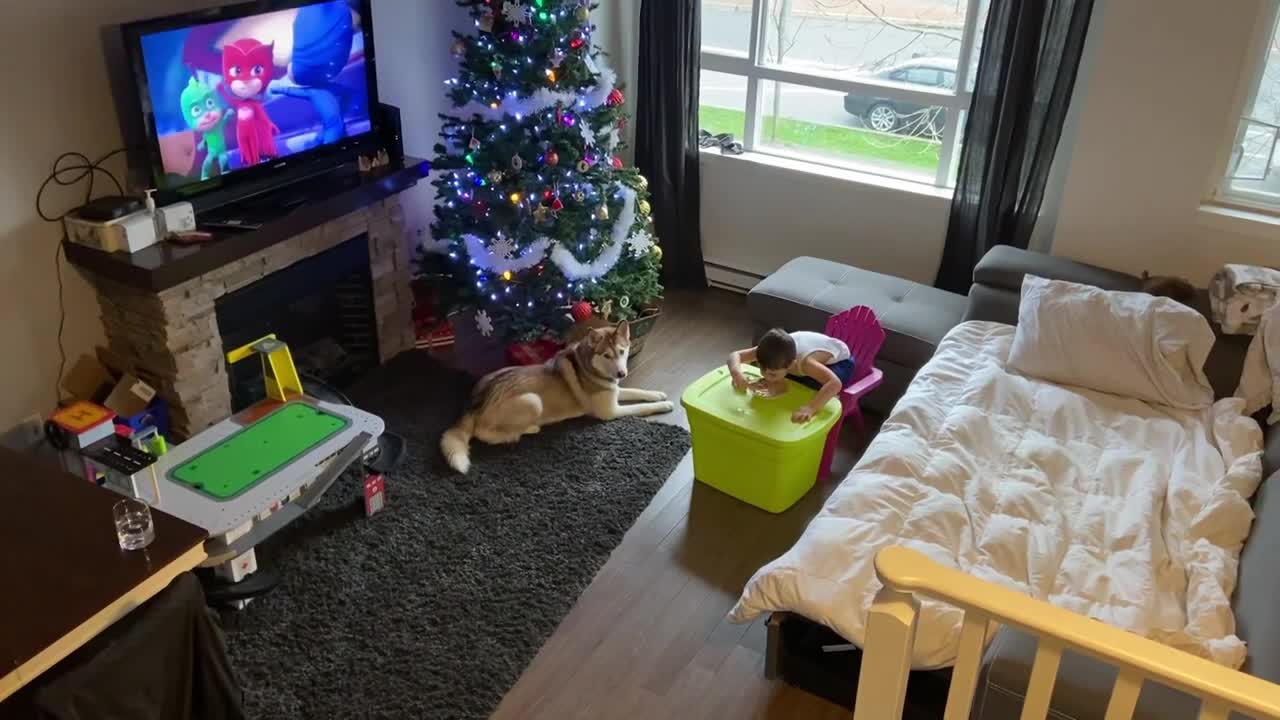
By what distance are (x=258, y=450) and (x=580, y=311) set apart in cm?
144

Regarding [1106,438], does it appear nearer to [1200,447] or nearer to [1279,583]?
[1200,447]

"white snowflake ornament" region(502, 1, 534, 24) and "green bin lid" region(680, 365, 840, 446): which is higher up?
"white snowflake ornament" region(502, 1, 534, 24)

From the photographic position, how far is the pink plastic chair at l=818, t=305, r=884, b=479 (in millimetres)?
3487

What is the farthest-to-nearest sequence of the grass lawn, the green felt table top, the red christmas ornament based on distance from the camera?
the grass lawn → the red christmas ornament → the green felt table top

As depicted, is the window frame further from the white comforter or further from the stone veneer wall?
the stone veneer wall

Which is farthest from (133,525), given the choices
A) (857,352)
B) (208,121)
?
(857,352)

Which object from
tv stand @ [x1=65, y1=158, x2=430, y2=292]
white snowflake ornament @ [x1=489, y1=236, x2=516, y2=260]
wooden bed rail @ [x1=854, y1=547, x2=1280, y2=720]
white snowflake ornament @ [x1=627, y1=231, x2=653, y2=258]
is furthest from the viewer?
white snowflake ornament @ [x1=627, y1=231, x2=653, y2=258]

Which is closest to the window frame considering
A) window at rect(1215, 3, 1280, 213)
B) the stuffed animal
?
window at rect(1215, 3, 1280, 213)

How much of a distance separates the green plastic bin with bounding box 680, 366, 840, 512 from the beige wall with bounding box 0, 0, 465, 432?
6.71 feet

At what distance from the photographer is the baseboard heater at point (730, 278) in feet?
16.1

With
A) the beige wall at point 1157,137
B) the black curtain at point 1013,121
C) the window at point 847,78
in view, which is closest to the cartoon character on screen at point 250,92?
the window at point 847,78

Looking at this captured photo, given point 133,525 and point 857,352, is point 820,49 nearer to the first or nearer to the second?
point 857,352

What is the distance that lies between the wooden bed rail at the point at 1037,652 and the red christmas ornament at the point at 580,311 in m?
2.59

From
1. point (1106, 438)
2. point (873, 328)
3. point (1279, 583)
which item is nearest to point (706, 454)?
point (873, 328)
